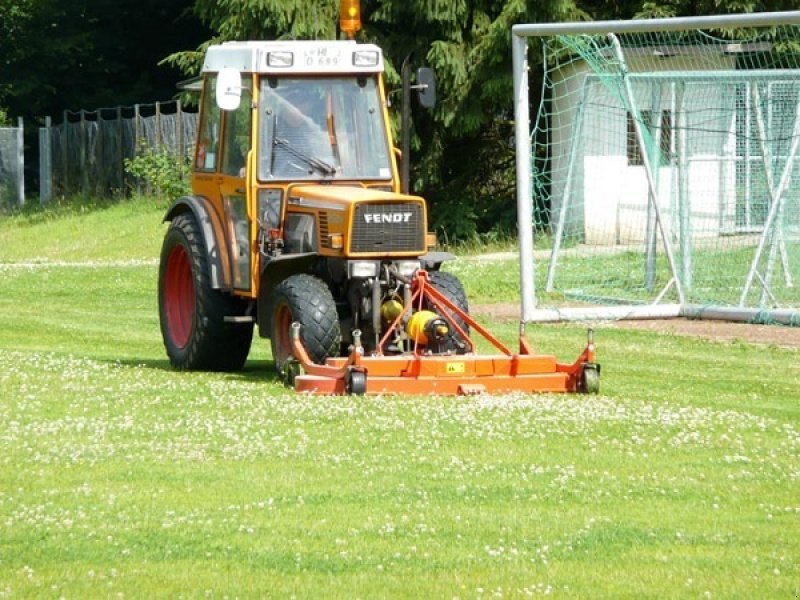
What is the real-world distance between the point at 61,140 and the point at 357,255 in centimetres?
3567

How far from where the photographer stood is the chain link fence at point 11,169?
48594mm

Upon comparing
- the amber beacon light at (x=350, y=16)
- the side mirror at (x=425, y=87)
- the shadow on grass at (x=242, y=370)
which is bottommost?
the shadow on grass at (x=242, y=370)

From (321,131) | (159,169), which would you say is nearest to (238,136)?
(321,131)

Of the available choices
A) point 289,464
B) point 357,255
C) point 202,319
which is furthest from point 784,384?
point 289,464

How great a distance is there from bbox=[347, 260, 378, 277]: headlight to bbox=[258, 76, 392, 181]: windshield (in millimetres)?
1221

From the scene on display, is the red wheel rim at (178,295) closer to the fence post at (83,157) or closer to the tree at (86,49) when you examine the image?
the fence post at (83,157)

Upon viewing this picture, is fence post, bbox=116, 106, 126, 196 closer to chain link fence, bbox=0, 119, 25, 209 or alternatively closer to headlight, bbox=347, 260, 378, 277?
chain link fence, bbox=0, 119, 25, 209

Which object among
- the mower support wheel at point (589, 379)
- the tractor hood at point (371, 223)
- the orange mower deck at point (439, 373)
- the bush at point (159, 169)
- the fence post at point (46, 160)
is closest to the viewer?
the orange mower deck at point (439, 373)

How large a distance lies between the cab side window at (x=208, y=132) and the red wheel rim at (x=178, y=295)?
89 centimetres

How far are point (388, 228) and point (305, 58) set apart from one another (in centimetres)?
178

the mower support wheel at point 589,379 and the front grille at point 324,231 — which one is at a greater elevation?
the front grille at point 324,231

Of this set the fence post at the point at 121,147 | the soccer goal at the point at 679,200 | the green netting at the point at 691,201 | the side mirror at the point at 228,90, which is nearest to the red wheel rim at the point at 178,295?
the side mirror at the point at 228,90

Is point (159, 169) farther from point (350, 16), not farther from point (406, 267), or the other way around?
point (406, 267)

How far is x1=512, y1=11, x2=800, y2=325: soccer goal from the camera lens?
1961cm
